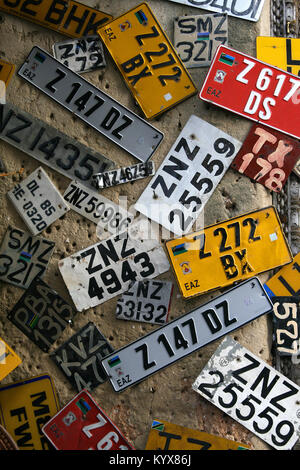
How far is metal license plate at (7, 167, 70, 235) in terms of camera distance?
2914 millimetres

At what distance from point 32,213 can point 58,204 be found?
5.6 inches

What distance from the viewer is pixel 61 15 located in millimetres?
2938

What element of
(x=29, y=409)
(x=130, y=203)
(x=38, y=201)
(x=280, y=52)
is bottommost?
(x=29, y=409)

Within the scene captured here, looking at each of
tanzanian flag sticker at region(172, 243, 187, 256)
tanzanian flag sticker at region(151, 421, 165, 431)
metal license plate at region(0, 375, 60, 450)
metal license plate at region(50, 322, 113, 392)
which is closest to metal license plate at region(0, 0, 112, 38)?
tanzanian flag sticker at region(172, 243, 187, 256)

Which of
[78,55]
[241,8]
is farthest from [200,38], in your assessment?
[78,55]

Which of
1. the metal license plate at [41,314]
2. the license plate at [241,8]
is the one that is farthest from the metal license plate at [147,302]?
the license plate at [241,8]

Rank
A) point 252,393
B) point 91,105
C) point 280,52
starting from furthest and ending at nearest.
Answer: point 91,105
point 280,52
point 252,393

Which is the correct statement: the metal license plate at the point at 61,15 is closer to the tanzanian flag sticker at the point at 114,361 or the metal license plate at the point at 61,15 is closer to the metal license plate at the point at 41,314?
the metal license plate at the point at 41,314

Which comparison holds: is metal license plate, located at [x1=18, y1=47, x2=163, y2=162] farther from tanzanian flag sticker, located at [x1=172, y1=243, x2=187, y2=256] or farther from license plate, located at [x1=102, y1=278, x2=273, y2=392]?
license plate, located at [x1=102, y1=278, x2=273, y2=392]

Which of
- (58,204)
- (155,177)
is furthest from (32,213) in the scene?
(155,177)

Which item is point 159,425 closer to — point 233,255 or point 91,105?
point 233,255

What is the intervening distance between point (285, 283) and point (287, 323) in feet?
0.62

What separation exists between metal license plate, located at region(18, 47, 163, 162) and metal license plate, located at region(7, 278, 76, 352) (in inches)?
32.2

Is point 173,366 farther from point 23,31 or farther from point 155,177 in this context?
point 23,31
